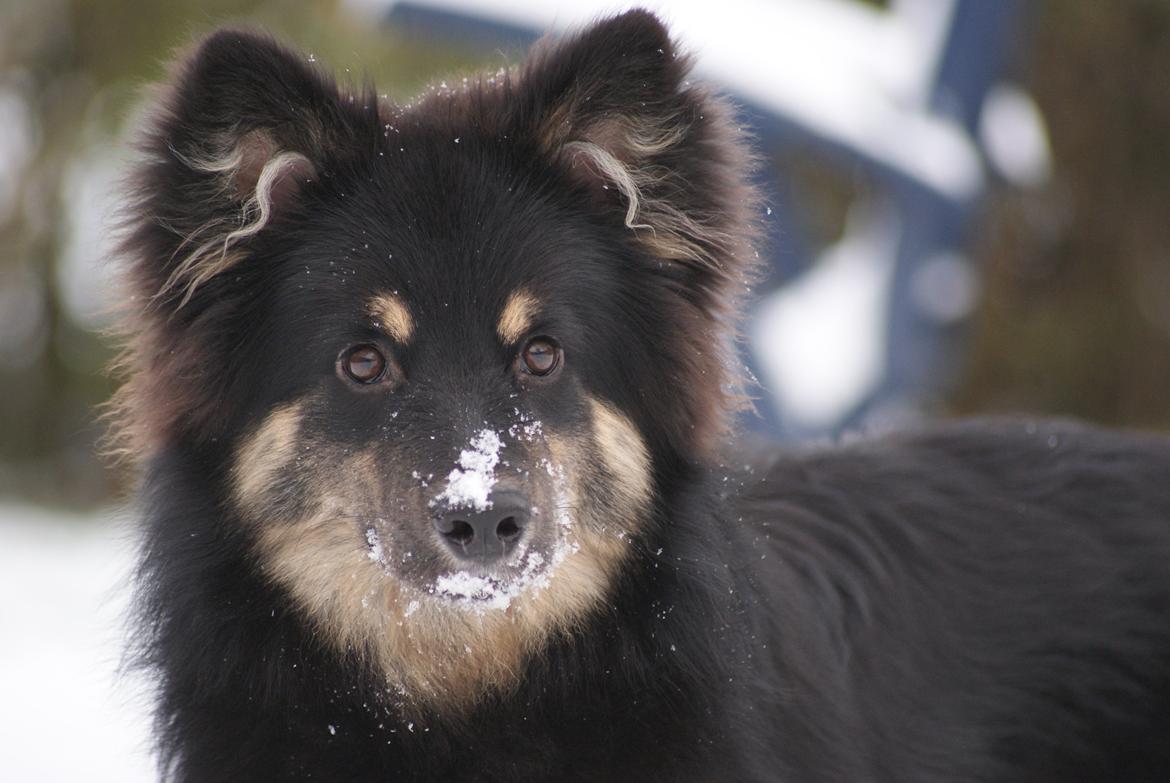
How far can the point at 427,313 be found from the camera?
3.51 m

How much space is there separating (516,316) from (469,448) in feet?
1.38

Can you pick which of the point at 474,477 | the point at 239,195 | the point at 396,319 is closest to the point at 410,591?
the point at 474,477

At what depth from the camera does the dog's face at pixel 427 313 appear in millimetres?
3496

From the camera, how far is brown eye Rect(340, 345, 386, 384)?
11.7 ft

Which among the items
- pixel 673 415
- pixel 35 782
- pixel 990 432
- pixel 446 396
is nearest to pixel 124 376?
pixel 446 396

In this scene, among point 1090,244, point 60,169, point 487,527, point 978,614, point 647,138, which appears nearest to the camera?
point 487,527

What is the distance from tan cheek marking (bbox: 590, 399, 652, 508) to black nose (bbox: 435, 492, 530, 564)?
0.48 metres

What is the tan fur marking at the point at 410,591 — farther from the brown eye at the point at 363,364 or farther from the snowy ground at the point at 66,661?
the snowy ground at the point at 66,661

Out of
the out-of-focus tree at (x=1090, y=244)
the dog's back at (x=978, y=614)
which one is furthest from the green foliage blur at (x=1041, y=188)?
the dog's back at (x=978, y=614)

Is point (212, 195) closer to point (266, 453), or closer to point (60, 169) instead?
point (266, 453)

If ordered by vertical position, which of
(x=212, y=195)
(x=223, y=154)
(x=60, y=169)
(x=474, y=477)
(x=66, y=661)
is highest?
(x=223, y=154)

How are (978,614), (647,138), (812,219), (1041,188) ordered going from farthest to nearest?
(812,219)
(1041,188)
(978,614)
(647,138)

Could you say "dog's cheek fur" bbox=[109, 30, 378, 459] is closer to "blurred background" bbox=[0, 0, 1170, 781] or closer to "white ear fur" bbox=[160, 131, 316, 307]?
"white ear fur" bbox=[160, 131, 316, 307]

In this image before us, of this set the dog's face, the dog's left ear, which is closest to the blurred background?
the dog's left ear
